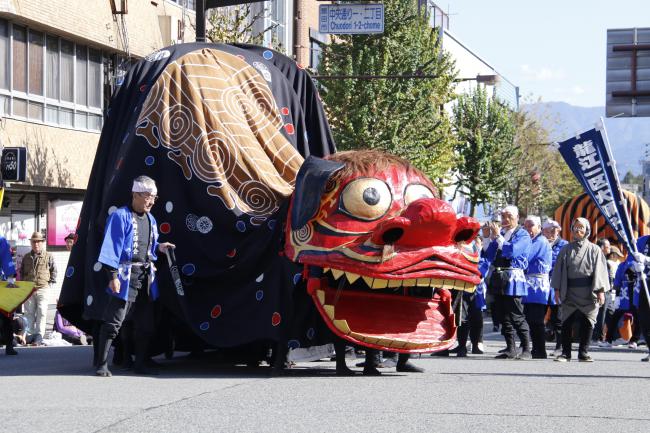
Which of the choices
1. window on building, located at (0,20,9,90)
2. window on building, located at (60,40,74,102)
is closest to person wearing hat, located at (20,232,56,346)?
window on building, located at (0,20,9,90)

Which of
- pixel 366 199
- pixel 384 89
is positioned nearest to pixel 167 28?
pixel 384 89

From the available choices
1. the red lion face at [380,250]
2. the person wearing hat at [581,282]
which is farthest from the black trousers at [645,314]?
the red lion face at [380,250]

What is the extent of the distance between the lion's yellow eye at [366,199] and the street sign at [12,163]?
11.9m

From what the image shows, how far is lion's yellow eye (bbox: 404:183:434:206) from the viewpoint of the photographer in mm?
10859

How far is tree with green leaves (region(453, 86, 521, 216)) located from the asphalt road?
32.2 m

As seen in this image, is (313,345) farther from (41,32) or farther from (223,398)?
(41,32)

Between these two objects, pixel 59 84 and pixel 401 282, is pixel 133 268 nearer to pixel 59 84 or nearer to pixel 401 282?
pixel 401 282

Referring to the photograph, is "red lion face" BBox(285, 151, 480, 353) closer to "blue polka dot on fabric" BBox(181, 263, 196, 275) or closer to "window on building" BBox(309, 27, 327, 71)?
"blue polka dot on fabric" BBox(181, 263, 196, 275)

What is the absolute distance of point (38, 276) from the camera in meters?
16.5

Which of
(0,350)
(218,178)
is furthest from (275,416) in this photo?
(0,350)

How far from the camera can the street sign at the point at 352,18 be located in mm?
24828

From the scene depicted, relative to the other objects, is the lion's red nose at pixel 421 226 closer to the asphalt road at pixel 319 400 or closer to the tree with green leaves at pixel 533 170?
the asphalt road at pixel 319 400

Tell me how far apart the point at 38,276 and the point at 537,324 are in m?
7.00

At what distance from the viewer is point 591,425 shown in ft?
26.3
